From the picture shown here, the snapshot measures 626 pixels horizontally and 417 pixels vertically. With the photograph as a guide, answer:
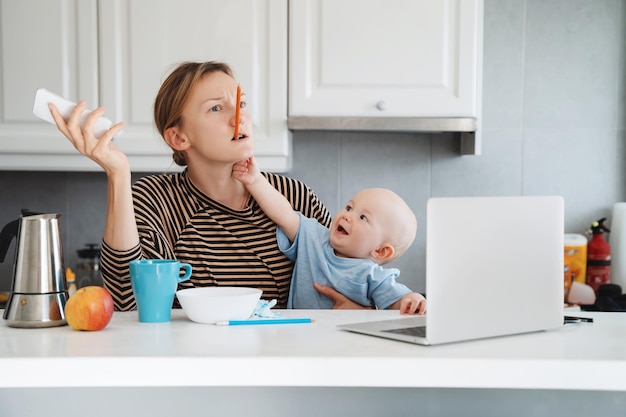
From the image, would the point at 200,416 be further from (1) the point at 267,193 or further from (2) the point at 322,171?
(2) the point at 322,171

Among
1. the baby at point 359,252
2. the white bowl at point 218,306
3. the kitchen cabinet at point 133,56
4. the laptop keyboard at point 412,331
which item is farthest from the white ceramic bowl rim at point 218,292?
the kitchen cabinet at point 133,56

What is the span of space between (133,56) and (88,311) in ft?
5.56

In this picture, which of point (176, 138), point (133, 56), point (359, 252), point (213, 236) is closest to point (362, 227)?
point (359, 252)

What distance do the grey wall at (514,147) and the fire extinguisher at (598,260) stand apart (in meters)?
0.18

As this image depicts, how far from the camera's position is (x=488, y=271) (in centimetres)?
111

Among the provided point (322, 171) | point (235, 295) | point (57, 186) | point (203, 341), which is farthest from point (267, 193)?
point (57, 186)

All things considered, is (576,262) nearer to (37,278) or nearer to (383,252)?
(383,252)

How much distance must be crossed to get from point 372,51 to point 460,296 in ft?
5.66

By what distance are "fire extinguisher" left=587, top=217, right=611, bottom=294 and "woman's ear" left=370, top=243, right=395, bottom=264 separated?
1.53m

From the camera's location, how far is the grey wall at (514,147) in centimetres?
310

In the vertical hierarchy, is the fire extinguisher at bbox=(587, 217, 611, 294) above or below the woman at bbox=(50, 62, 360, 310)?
below

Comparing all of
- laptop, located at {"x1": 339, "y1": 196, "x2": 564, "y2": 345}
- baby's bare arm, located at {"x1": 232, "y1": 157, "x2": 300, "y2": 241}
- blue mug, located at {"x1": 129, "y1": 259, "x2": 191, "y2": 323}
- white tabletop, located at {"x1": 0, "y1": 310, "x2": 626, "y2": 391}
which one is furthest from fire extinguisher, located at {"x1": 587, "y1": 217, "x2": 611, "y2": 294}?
blue mug, located at {"x1": 129, "y1": 259, "x2": 191, "y2": 323}

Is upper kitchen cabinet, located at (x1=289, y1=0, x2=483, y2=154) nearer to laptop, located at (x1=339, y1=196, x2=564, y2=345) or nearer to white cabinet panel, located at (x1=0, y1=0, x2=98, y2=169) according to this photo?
white cabinet panel, located at (x1=0, y1=0, x2=98, y2=169)

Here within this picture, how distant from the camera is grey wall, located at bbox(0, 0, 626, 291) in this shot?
3104mm
